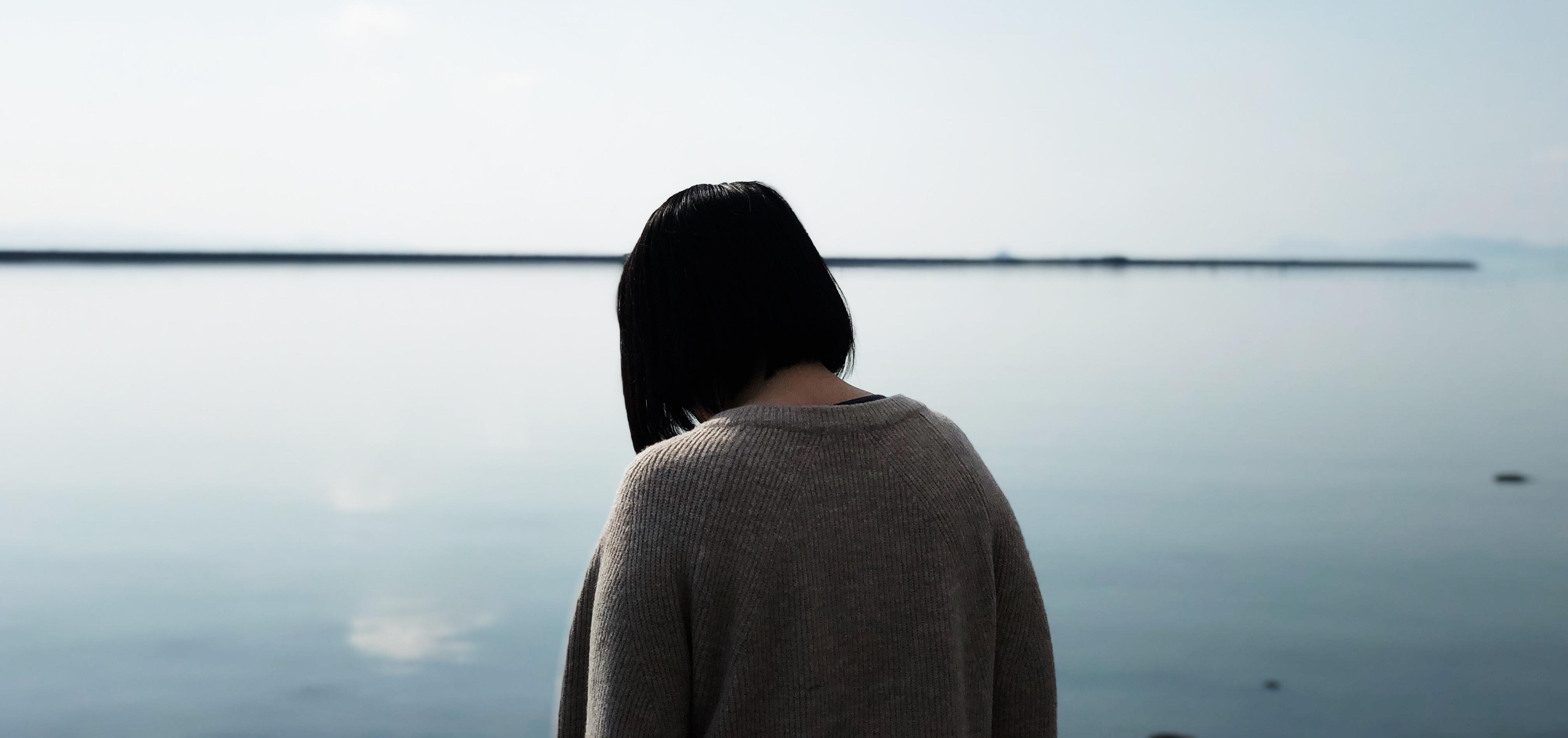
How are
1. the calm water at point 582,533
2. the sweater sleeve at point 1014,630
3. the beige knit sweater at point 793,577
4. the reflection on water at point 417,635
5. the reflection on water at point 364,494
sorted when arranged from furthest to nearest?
the reflection on water at point 364,494, the reflection on water at point 417,635, the calm water at point 582,533, the sweater sleeve at point 1014,630, the beige knit sweater at point 793,577

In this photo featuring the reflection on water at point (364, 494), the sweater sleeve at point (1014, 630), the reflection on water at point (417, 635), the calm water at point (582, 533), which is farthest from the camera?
the reflection on water at point (364, 494)

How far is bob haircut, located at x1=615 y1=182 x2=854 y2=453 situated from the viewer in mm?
1193

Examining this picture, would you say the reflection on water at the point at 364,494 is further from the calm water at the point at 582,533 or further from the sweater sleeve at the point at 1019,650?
the sweater sleeve at the point at 1019,650

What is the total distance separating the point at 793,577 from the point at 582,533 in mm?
6557

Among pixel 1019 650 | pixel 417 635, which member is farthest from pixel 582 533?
pixel 1019 650

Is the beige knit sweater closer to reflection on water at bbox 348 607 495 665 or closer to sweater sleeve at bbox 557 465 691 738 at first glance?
sweater sleeve at bbox 557 465 691 738

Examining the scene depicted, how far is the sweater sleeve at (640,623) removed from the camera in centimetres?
112

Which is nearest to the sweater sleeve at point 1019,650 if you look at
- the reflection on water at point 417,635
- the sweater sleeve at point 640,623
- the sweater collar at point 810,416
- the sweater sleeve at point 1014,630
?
the sweater sleeve at point 1014,630

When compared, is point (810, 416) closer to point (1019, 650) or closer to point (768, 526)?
point (768, 526)

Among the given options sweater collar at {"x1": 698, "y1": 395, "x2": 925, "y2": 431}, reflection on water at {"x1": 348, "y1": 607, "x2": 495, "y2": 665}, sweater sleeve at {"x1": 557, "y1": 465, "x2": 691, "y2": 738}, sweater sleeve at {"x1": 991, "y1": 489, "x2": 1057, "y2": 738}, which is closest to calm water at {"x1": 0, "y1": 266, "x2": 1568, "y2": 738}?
reflection on water at {"x1": 348, "y1": 607, "x2": 495, "y2": 665}

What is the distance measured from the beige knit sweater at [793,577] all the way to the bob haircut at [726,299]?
0.06 metres

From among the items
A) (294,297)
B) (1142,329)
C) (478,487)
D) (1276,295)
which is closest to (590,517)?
(478,487)

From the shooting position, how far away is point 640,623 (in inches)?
44.6

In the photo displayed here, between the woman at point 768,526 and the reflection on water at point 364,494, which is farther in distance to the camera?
the reflection on water at point 364,494
